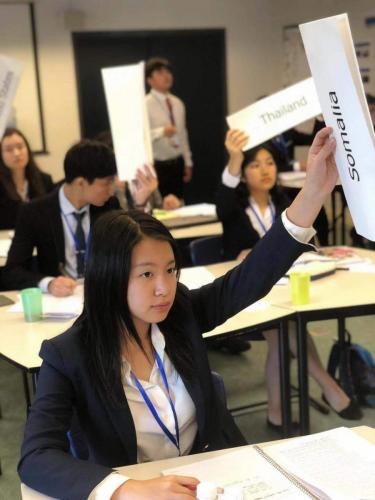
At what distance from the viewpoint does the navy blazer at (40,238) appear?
288cm

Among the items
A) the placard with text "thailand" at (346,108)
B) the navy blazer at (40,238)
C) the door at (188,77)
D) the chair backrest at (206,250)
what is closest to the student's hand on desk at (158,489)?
the placard with text "thailand" at (346,108)

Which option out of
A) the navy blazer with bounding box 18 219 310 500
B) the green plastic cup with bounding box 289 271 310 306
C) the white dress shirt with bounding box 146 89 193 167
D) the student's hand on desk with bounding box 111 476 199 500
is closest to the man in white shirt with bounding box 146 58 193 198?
the white dress shirt with bounding box 146 89 193 167

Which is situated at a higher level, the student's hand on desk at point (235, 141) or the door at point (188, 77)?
the door at point (188, 77)

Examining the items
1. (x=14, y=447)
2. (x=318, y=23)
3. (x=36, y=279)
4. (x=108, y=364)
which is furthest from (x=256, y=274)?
(x=14, y=447)

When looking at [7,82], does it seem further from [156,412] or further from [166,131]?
[166,131]

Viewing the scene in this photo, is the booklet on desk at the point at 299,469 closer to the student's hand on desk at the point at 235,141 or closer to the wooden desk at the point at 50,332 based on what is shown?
the wooden desk at the point at 50,332

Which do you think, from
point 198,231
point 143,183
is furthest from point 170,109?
point 143,183

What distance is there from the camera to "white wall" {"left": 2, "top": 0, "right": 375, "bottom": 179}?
6785 mm

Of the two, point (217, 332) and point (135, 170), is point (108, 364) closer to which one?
point (217, 332)

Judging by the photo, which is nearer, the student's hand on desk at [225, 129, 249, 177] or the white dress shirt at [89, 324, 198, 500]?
the white dress shirt at [89, 324, 198, 500]

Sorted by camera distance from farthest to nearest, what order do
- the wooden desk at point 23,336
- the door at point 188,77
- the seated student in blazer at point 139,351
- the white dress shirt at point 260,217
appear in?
the door at point 188,77, the white dress shirt at point 260,217, the wooden desk at point 23,336, the seated student in blazer at point 139,351

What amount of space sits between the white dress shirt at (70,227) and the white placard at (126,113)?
0.52 metres

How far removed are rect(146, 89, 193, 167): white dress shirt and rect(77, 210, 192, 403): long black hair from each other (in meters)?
4.97

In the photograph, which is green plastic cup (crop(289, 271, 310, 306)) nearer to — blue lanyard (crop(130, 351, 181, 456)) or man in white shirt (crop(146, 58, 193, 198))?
blue lanyard (crop(130, 351, 181, 456))
